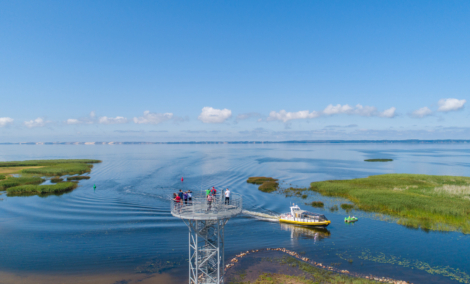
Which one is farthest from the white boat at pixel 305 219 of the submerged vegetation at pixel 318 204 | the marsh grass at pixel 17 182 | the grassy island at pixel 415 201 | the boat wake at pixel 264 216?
the marsh grass at pixel 17 182

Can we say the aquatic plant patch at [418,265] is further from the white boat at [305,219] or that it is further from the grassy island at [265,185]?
the grassy island at [265,185]

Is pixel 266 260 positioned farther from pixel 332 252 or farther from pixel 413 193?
pixel 413 193

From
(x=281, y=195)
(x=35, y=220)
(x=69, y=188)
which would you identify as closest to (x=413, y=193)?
(x=281, y=195)

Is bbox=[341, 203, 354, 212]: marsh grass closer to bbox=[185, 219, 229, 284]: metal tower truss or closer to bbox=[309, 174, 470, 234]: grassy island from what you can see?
bbox=[309, 174, 470, 234]: grassy island

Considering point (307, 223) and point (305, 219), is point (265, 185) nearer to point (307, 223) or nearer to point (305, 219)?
point (305, 219)

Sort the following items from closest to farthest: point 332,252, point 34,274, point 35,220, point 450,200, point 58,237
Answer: point 34,274 < point 332,252 < point 58,237 < point 35,220 < point 450,200
